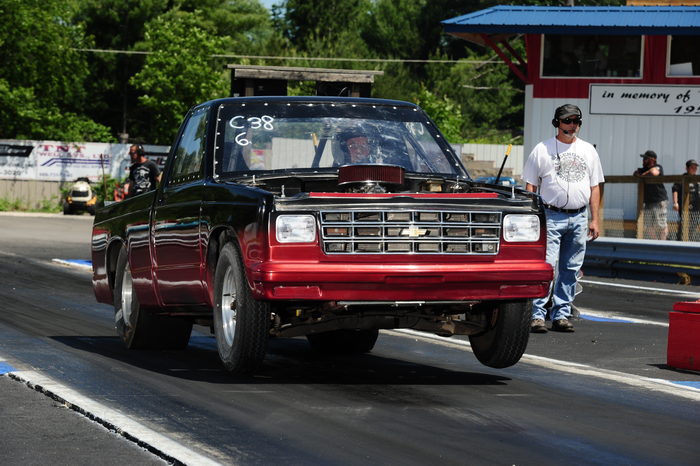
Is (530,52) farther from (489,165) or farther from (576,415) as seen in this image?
(489,165)

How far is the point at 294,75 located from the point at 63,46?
4265 centimetres

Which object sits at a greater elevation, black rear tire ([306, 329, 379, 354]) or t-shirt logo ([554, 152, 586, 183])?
t-shirt logo ([554, 152, 586, 183])

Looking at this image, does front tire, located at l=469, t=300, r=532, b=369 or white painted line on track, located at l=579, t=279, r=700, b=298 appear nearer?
front tire, located at l=469, t=300, r=532, b=369

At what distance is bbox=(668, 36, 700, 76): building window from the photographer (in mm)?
26828

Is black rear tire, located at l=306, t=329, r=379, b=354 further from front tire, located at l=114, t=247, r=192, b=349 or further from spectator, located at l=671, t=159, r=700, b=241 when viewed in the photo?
spectator, located at l=671, t=159, r=700, b=241

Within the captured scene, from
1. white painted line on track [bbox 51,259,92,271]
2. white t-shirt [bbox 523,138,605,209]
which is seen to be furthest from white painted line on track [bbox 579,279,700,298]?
white painted line on track [bbox 51,259,92,271]

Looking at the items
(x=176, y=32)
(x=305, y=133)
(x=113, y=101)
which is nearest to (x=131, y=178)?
(x=305, y=133)

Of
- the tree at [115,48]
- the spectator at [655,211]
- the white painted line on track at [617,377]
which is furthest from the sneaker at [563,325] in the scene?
the tree at [115,48]

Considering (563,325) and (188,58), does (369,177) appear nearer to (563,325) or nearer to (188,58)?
(563,325)

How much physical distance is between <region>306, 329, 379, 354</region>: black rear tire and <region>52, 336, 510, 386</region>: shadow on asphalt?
0.10 m

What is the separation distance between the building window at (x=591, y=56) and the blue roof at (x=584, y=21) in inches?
20.6

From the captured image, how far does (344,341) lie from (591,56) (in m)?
19.0

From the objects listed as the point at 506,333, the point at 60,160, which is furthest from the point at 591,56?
the point at 60,160

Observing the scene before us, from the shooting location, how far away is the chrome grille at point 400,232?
24.6ft
